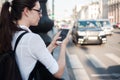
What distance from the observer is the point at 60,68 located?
264cm

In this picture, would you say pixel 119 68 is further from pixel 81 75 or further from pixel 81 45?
pixel 81 45

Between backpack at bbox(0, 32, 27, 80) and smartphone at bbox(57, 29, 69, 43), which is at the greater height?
smartphone at bbox(57, 29, 69, 43)

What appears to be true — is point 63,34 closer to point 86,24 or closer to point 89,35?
point 89,35

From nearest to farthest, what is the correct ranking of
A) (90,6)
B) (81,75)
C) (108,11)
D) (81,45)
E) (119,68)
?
(81,75) < (119,68) < (81,45) < (108,11) < (90,6)

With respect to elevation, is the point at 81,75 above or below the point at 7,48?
below

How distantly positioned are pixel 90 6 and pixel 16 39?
137642 millimetres

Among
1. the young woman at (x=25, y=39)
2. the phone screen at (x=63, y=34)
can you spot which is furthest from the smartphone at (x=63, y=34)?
the young woman at (x=25, y=39)

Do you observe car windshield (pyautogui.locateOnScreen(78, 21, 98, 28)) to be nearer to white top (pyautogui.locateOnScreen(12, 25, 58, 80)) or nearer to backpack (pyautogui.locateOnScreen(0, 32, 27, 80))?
white top (pyautogui.locateOnScreen(12, 25, 58, 80))

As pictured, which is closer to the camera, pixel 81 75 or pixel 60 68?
pixel 60 68

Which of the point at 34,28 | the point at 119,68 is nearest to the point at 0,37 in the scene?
the point at 34,28

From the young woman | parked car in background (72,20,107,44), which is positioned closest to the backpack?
the young woman

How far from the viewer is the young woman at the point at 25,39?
2501 millimetres

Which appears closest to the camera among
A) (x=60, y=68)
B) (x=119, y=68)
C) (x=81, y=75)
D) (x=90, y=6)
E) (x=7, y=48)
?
(x=7, y=48)

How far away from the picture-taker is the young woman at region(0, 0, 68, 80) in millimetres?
2501
